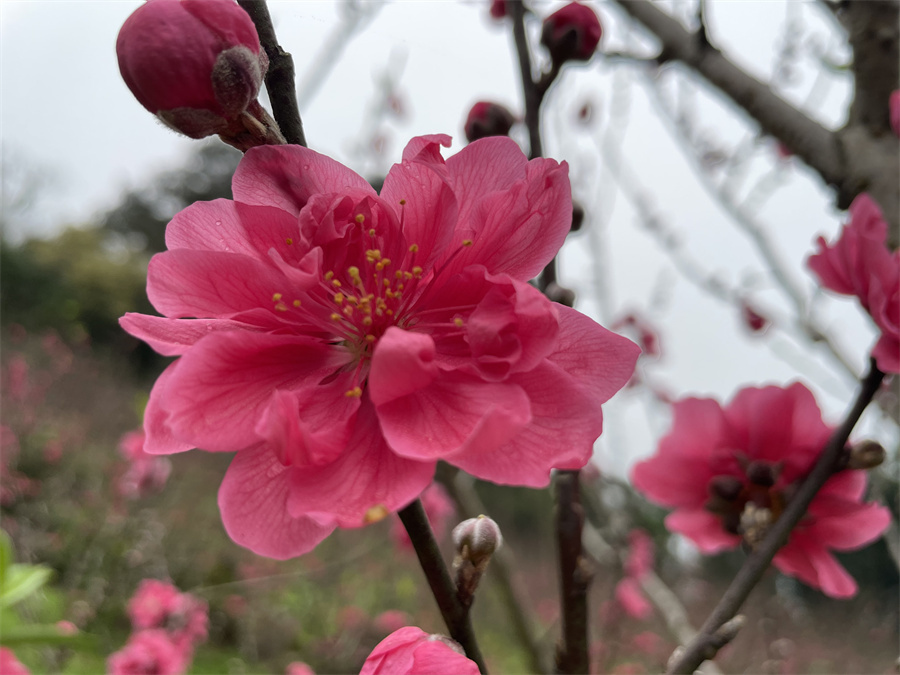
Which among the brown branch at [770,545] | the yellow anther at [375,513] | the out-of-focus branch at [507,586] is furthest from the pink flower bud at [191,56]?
the out-of-focus branch at [507,586]

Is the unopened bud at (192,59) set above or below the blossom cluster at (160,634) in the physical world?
above

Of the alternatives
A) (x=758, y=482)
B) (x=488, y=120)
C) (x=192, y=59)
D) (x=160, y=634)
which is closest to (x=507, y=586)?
(x=758, y=482)

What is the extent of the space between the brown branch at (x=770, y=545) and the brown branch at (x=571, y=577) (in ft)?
0.26

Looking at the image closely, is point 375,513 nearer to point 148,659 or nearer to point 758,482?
point 758,482

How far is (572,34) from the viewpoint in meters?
0.74

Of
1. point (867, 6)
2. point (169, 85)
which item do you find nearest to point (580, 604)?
point (169, 85)

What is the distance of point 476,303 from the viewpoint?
43 centimetres

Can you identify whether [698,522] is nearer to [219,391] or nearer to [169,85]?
[219,391]

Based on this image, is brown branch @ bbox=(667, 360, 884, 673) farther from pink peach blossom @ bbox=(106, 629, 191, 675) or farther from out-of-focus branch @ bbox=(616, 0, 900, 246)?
pink peach blossom @ bbox=(106, 629, 191, 675)

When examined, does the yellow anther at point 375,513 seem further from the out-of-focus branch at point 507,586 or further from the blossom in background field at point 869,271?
the out-of-focus branch at point 507,586

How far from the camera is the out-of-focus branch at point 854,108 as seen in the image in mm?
1012

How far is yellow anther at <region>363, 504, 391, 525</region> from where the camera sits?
12.0 inches

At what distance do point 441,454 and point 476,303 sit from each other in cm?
14

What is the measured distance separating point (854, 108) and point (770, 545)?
940mm
